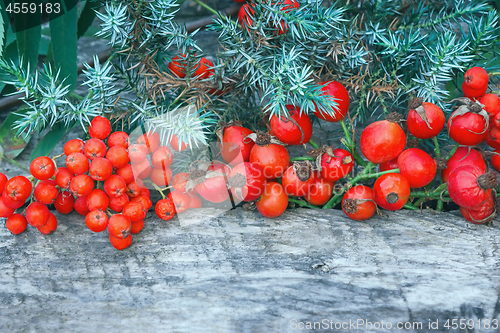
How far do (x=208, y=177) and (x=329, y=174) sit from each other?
0.92 feet

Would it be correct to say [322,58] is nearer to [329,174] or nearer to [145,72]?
[329,174]

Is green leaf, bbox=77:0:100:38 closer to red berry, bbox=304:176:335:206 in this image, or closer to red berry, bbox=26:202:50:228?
red berry, bbox=26:202:50:228

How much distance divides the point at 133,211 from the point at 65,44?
1.82ft

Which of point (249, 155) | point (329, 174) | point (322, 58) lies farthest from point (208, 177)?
point (322, 58)

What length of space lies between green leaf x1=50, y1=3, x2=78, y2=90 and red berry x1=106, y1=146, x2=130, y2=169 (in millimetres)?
354

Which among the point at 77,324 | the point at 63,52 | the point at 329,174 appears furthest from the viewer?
the point at 63,52

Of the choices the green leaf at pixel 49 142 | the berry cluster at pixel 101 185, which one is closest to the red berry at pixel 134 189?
the berry cluster at pixel 101 185

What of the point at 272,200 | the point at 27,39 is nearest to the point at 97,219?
the point at 272,200

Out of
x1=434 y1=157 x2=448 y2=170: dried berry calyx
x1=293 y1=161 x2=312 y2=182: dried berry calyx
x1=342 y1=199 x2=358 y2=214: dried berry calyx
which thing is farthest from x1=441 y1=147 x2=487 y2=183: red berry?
x1=293 y1=161 x2=312 y2=182: dried berry calyx

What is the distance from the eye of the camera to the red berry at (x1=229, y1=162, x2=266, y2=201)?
0.85m

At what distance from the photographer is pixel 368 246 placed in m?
0.87

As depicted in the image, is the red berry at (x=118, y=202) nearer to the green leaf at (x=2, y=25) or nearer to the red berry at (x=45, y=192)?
the red berry at (x=45, y=192)

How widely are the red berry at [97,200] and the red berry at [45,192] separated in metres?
0.08

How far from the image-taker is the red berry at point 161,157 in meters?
0.88
